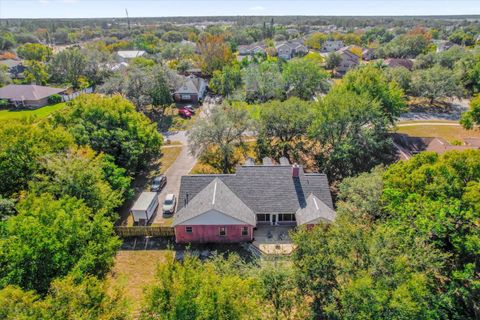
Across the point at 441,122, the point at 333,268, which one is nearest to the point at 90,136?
the point at 333,268

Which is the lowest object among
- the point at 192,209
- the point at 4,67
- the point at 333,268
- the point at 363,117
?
the point at 192,209

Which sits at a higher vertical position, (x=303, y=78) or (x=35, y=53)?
(x=35, y=53)

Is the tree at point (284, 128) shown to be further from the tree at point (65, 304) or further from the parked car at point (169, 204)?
the tree at point (65, 304)

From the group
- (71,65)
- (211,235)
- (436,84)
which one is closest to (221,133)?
(211,235)

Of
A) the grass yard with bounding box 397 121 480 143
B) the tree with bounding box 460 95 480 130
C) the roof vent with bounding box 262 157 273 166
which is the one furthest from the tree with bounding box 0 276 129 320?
the tree with bounding box 460 95 480 130

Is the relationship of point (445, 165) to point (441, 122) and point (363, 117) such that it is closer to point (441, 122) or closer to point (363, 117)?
point (363, 117)

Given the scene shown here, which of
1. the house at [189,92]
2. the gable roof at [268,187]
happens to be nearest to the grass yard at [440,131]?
the gable roof at [268,187]

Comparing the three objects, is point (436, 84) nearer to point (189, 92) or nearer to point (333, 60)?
point (333, 60)
